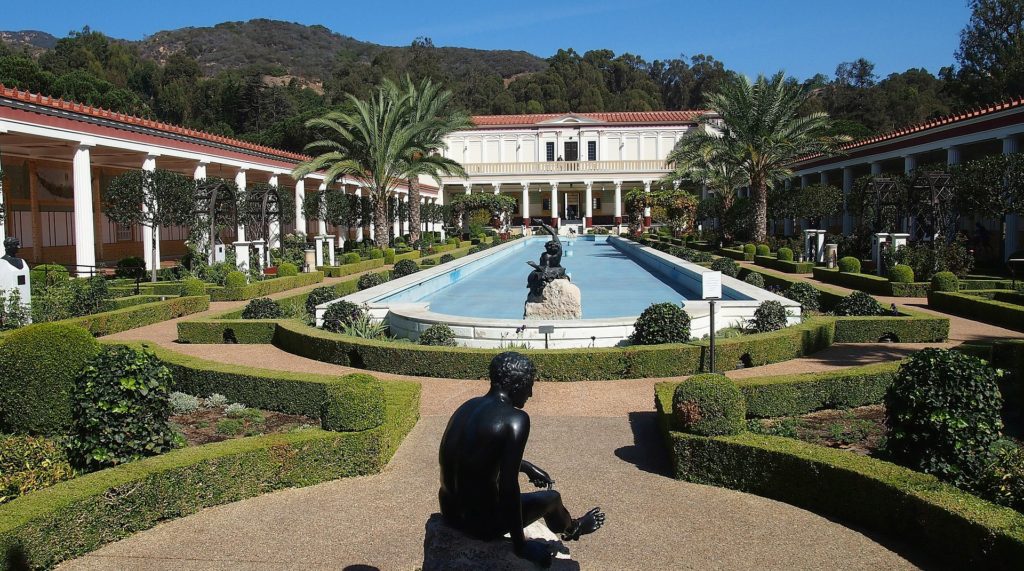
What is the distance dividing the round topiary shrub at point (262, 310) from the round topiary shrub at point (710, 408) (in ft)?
30.2

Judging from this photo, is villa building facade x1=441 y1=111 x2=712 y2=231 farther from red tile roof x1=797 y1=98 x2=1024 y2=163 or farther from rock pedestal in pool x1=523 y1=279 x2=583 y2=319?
rock pedestal in pool x1=523 y1=279 x2=583 y2=319

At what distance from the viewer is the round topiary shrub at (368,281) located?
59.2 feet

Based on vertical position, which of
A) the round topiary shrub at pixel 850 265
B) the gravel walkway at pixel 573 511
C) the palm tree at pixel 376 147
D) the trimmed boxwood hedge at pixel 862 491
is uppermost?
the palm tree at pixel 376 147

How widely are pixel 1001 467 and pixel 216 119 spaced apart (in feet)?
219

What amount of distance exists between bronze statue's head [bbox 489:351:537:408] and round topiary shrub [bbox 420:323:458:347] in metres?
7.08

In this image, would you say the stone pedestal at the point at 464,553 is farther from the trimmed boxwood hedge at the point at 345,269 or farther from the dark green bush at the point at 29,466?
the trimmed boxwood hedge at the point at 345,269

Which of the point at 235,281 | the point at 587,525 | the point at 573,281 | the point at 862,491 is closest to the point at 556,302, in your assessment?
the point at 862,491

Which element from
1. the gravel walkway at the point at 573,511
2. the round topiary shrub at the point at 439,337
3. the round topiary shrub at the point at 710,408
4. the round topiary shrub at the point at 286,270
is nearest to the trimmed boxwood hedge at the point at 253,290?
the round topiary shrub at the point at 286,270

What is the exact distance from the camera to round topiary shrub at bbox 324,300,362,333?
39.1 feet

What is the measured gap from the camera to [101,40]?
66250mm

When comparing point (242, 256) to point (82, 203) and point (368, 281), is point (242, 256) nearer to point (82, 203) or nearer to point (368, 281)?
point (82, 203)

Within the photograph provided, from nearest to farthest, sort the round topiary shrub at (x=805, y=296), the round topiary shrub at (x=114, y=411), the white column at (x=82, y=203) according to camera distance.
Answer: the round topiary shrub at (x=114, y=411) → the round topiary shrub at (x=805, y=296) → the white column at (x=82, y=203)

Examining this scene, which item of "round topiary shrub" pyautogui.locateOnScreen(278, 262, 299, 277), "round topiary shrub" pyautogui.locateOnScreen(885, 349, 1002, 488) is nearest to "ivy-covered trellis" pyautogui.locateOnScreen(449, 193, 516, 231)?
"round topiary shrub" pyautogui.locateOnScreen(278, 262, 299, 277)

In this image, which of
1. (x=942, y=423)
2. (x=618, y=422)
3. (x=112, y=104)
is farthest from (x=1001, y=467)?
(x=112, y=104)
